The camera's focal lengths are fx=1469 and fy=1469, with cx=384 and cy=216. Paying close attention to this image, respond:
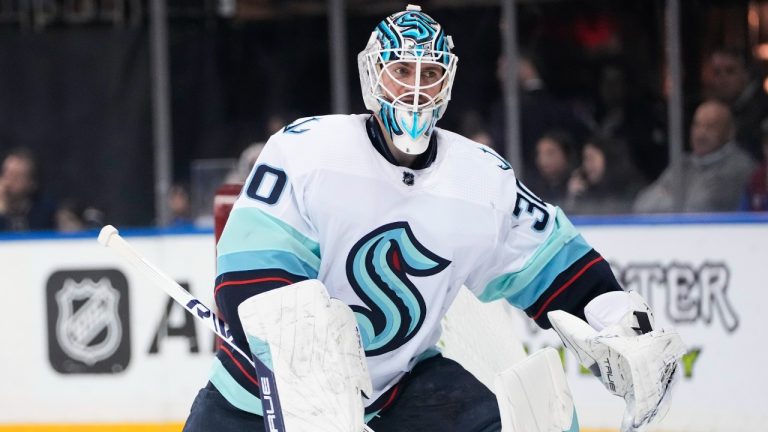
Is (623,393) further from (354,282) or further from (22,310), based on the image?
(22,310)

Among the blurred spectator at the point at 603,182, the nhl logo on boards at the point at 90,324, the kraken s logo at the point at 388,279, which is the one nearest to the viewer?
the kraken s logo at the point at 388,279

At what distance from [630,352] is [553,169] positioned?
284 centimetres

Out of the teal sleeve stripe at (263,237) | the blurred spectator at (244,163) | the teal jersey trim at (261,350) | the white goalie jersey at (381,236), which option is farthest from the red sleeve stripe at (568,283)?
the blurred spectator at (244,163)

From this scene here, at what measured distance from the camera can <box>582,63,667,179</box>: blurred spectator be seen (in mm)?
5254

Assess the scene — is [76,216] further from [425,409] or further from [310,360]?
[310,360]

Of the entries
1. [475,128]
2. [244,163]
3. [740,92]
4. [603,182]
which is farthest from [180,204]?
[740,92]

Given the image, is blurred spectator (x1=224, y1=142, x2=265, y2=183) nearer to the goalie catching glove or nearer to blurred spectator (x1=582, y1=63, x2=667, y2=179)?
blurred spectator (x1=582, y1=63, x2=667, y2=179)

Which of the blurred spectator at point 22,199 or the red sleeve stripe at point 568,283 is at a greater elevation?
the red sleeve stripe at point 568,283

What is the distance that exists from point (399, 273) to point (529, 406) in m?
0.32

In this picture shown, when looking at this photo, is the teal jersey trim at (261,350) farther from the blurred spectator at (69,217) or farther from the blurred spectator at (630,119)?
the blurred spectator at (69,217)

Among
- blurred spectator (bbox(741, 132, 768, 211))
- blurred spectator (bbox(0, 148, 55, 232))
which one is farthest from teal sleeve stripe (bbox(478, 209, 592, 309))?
blurred spectator (bbox(0, 148, 55, 232))

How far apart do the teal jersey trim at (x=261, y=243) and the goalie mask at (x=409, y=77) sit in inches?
9.7

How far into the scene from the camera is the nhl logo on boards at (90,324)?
4844 mm

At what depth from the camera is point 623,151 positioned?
5301mm
